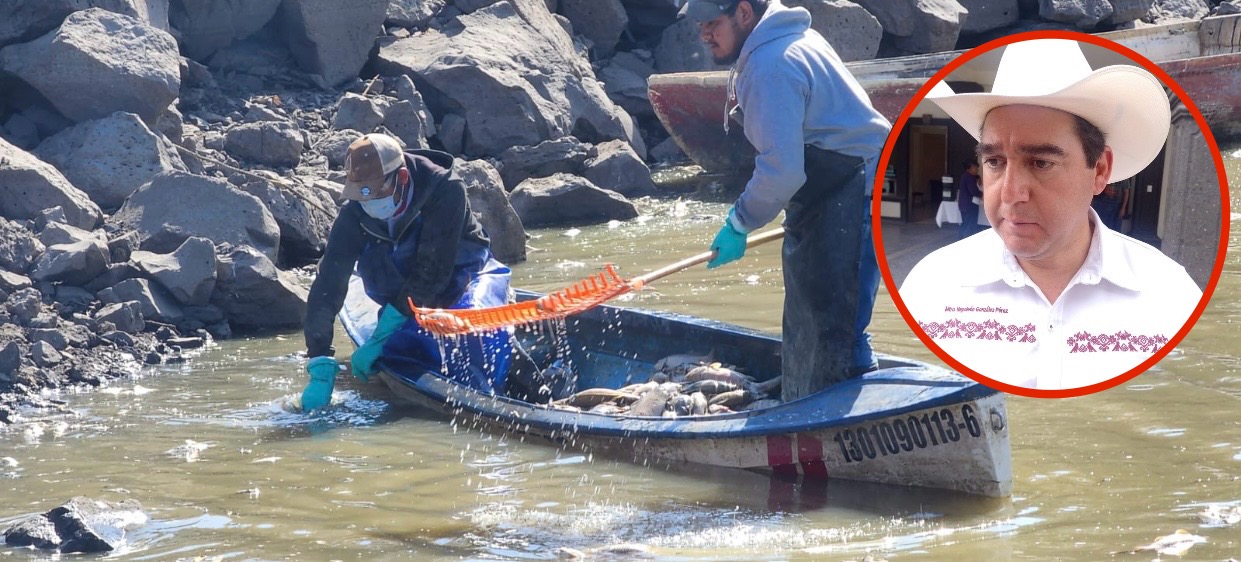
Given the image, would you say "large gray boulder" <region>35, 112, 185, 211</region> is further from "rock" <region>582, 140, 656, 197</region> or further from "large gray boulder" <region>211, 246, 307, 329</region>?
"rock" <region>582, 140, 656, 197</region>

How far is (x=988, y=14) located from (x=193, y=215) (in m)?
13.2

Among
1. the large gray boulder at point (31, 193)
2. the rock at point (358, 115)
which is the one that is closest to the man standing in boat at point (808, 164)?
the large gray boulder at point (31, 193)

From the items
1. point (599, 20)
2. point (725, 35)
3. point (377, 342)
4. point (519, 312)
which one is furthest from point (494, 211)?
point (599, 20)

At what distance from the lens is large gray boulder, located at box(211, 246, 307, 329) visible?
30.2ft

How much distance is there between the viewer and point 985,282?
2027 mm

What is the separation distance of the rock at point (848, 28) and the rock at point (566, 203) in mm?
5407

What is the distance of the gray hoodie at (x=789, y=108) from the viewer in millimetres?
4957

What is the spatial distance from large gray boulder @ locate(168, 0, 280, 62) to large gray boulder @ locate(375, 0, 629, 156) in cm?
142

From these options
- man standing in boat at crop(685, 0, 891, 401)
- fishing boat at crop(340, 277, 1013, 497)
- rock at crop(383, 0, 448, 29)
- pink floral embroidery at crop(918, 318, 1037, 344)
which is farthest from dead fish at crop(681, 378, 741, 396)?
rock at crop(383, 0, 448, 29)

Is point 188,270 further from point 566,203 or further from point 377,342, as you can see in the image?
point 566,203

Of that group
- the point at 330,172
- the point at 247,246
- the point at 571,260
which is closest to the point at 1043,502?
the point at 247,246

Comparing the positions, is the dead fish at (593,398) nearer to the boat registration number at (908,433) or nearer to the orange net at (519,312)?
the orange net at (519,312)

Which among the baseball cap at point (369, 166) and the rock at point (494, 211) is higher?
the baseball cap at point (369, 166)

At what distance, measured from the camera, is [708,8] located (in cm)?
518
